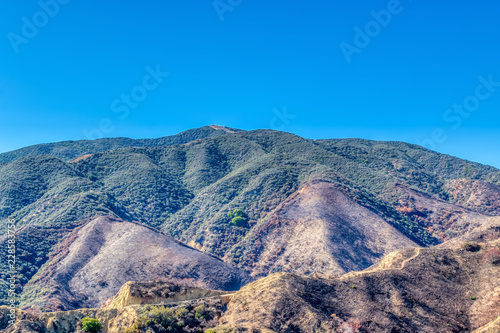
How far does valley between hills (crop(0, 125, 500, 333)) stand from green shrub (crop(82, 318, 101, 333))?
1.40ft

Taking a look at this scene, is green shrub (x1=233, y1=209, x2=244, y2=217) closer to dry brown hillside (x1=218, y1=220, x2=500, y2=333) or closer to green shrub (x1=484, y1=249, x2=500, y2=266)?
dry brown hillside (x1=218, y1=220, x2=500, y2=333)

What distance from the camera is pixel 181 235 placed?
8238 cm

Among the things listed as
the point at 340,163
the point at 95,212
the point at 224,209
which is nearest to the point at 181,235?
the point at 224,209

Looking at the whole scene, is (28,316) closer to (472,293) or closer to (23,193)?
(472,293)

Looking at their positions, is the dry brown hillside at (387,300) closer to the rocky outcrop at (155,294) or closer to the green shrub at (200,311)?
the green shrub at (200,311)

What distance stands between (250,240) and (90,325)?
48897 mm

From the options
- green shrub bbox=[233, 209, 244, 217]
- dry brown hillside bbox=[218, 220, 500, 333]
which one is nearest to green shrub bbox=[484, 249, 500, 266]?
dry brown hillside bbox=[218, 220, 500, 333]

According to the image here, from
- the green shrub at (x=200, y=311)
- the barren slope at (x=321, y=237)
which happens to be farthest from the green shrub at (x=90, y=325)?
the barren slope at (x=321, y=237)

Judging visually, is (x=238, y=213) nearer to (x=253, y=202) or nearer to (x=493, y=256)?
(x=253, y=202)

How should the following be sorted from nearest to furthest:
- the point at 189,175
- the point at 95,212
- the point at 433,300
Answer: the point at 433,300, the point at 95,212, the point at 189,175

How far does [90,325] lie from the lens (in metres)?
25.2

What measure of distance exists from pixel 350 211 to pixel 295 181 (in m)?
17.1

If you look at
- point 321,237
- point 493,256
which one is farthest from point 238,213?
point 493,256

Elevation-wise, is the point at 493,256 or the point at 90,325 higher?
the point at 493,256
